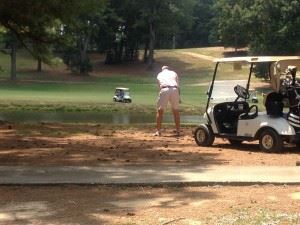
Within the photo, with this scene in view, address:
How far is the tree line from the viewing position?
15367 millimetres

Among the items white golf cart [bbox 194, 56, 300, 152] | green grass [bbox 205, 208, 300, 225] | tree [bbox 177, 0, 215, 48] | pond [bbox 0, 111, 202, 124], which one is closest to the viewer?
green grass [bbox 205, 208, 300, 225]

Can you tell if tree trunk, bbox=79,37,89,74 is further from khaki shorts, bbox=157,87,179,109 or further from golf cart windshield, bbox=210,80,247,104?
golf cart windshield, bbox=210,80,247,104

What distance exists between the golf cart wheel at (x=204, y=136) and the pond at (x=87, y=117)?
9515 mm

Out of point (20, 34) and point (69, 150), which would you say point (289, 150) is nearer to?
point (69, 150)

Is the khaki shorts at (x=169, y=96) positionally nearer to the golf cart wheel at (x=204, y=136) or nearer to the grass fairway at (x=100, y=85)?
the golf cart wheel at (x=204, y=136)

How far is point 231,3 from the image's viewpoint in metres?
62.2

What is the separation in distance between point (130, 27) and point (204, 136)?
64785mm

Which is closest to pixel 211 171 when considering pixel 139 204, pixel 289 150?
pixel 139 204

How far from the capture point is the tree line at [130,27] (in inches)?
605

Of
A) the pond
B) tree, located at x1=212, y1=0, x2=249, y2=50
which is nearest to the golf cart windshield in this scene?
the pond

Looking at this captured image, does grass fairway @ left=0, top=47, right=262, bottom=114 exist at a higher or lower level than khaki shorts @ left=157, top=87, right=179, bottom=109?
lower

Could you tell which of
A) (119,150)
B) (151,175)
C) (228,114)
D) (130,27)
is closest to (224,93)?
(228,114)

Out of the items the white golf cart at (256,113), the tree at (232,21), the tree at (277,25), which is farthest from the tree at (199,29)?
the white golf cart at (256,113)

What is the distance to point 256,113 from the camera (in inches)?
485
